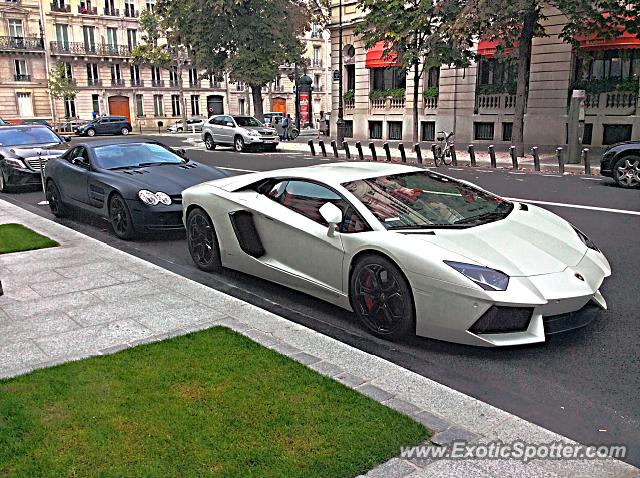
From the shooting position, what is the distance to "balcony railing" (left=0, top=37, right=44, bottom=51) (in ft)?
200

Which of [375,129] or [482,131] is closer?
[482,131]

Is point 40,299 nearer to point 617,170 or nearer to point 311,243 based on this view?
point 311,243

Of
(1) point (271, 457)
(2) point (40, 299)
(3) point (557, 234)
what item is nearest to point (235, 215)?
(2) point (40, 299)

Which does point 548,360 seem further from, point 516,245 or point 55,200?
point 55,200

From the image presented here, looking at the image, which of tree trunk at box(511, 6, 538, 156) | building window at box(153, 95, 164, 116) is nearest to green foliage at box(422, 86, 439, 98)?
tree trunk at box(511, 6, 538, 156)

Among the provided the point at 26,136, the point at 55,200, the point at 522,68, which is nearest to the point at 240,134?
the point at 522,68

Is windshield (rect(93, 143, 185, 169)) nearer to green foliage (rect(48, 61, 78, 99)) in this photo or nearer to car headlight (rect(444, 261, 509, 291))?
car headlight (rect(444, 261, 509, 291))

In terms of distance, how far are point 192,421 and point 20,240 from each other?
6.38 metres

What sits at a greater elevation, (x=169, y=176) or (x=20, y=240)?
(x=169, y=176)

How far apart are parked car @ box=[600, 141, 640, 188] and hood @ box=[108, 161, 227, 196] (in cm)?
888

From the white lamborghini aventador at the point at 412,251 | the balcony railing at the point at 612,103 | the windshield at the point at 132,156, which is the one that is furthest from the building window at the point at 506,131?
the white lamborghini aventador at the point at 412,251

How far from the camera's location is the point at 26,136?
15.2 metres

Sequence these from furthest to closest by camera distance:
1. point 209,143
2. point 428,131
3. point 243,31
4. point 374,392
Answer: point 428,131 < point 243,31 < point 209,143 < point 374,392

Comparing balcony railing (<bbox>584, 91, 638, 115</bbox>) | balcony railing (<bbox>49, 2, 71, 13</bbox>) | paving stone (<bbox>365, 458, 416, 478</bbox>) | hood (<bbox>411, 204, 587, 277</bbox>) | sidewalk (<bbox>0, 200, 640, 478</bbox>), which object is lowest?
sidewalk (<bbox>0, 200, 640, 478</bbox>)
